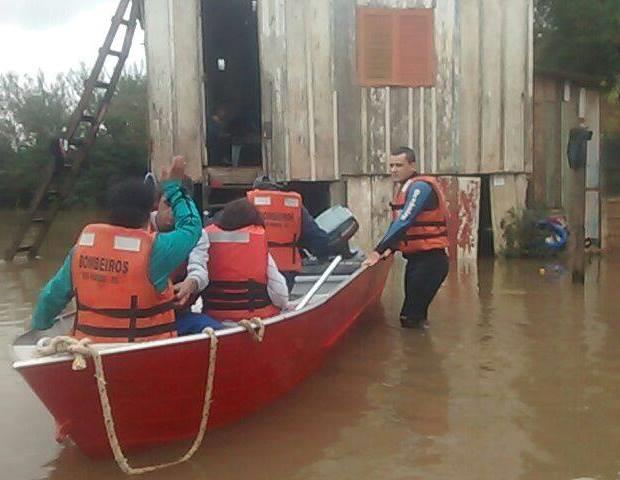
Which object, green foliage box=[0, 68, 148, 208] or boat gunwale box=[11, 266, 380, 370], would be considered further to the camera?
green foliage box=[0, 68, 148, 208]

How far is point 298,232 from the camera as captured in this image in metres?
6.21

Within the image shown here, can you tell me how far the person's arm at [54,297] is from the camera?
162 inches

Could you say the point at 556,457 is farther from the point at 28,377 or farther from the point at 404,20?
the point at 404,20

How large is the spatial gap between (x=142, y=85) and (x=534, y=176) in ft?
45.1

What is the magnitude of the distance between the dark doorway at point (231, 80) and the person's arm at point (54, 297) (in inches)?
367

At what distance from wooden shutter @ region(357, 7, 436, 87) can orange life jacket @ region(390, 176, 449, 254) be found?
4683mm

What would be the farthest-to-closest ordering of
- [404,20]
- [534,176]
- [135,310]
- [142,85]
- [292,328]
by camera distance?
[142,85], [534,176], [404,20], [292,328], [135,310]

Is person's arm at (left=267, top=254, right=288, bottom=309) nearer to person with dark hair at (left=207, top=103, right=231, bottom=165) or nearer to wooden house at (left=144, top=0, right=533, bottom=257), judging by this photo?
wooden house at (left=144, top=0, right=533, bottom=257)

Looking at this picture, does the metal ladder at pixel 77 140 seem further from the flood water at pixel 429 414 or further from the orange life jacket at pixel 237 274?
the orange life jacket at pixel 237 274

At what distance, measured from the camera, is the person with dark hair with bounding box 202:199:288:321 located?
4770 millimetres

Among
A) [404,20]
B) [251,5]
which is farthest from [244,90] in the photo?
[404,20]

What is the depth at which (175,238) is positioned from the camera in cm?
405

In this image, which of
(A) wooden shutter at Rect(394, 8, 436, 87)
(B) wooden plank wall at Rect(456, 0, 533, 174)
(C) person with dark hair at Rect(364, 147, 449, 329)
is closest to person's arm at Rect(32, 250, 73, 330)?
(C) person with dark hair at Rect(364, 147, 449, 329)

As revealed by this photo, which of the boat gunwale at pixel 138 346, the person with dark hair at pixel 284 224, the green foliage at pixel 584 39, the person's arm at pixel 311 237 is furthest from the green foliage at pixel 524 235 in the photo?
the boat gunwale at pixel 138 346
